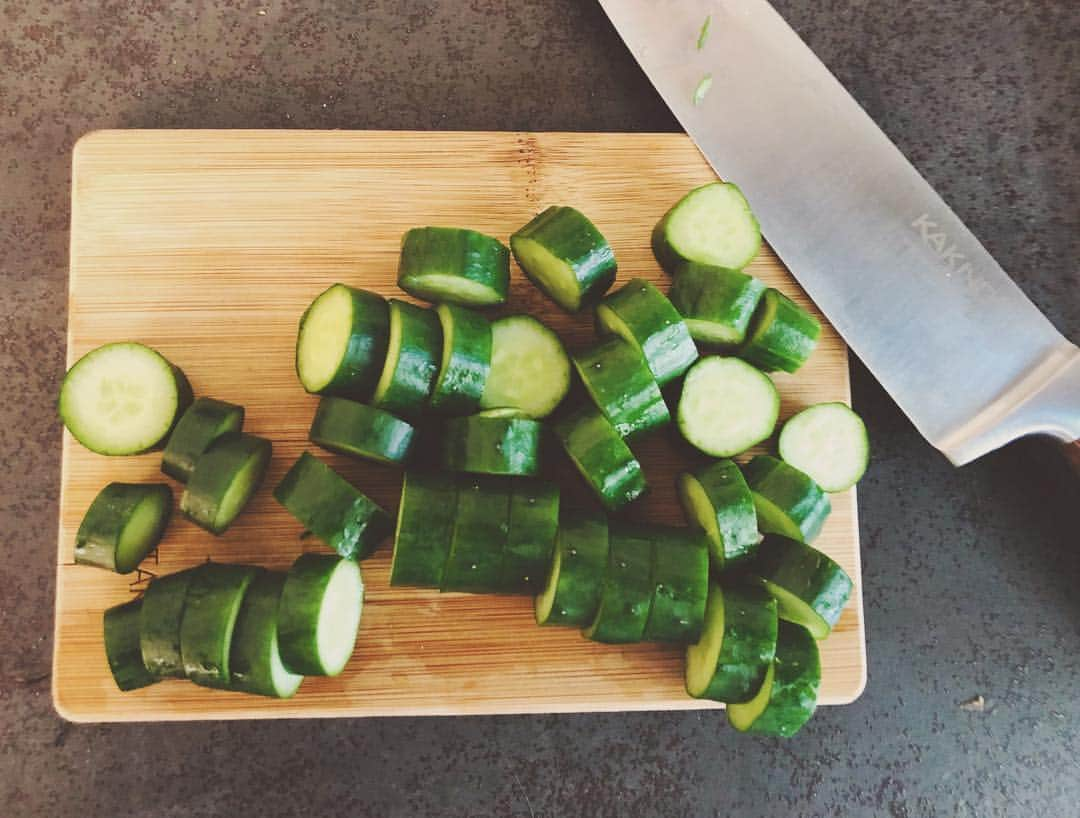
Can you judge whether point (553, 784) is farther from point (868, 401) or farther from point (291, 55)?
point (291, 55)

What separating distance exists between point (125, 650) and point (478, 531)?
1.02 m

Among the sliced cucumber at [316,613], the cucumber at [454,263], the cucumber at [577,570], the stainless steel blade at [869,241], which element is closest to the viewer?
the sliced cucumber at [316,613]

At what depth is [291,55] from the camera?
306 centimetres

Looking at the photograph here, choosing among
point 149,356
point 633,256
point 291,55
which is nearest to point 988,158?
point 633,256

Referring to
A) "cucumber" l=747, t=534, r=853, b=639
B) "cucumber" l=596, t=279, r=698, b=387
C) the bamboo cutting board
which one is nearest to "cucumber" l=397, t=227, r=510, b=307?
the bamboo cutting board

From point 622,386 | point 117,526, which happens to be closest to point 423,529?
point 622,386

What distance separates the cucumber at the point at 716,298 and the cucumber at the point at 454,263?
0.54 m

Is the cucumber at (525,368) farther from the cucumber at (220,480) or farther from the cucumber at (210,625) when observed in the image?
the cucumber at (210,625)

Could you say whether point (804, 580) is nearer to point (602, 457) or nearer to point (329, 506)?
point (602, 457)

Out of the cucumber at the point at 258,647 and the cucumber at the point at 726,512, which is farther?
the cucumber at the point at 726,512

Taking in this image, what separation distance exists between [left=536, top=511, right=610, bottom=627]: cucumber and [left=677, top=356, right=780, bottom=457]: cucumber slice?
0.42 m

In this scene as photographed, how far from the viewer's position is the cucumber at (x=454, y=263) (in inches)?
98.3

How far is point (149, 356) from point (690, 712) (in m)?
2.02

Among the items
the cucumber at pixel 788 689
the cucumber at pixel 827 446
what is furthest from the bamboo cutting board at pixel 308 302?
the cucumber at pixel 788 689
